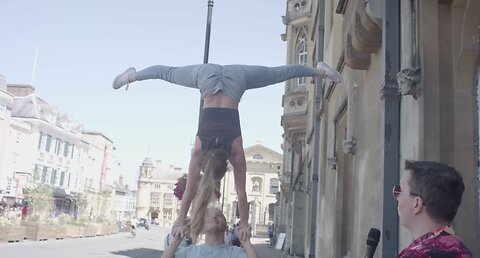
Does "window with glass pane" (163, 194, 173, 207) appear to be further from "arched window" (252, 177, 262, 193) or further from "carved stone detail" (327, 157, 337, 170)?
"carved stone detail" (327, 157, 337, 170)

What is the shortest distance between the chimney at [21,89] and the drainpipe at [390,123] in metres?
52.9

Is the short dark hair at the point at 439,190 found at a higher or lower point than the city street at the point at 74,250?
higher

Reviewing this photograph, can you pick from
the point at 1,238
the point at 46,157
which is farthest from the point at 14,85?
the point at 1,238

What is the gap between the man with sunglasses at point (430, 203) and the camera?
2396 mm

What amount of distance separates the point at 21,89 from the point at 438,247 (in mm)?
56341

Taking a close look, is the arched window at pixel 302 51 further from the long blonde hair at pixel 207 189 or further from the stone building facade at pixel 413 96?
the long blonde hair at pixel 207 189

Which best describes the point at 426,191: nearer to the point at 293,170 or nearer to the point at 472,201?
the point at 472,201

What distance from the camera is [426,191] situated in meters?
2.46

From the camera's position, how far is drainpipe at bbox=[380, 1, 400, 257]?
5141 millimetres

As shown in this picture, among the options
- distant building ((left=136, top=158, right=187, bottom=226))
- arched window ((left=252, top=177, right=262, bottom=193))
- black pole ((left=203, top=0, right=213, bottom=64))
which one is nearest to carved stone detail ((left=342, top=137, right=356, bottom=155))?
black pole ((left=203, top=0, right=213, bottom=64))

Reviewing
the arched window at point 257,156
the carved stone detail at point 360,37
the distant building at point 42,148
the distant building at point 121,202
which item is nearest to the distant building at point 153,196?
the distant building at point 121,202

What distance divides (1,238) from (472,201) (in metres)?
25.6

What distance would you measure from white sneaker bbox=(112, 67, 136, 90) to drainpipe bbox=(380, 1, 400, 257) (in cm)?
266

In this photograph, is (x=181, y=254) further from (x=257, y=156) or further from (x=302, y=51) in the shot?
(x=257, y=156)
